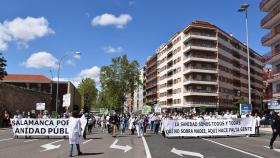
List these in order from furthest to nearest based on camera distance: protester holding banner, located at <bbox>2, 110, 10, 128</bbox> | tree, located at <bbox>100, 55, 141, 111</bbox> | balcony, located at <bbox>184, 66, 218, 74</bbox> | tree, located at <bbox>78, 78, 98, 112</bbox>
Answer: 1. tree, located at <bbox>78, 78, 98, 112</bbox>
2. tree, located at <bbox>100, 55, 141, 111</bbox>
3. balcony, located at <bbox>184, 66, 218, 74</bbox>
4. protester holding banner, located at <bbox>2, 110, 10, 128</bbox>

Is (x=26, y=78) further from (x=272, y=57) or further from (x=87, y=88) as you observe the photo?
(x=272, y=57)

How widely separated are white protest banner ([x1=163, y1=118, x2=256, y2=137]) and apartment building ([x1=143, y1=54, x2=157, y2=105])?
106 metres

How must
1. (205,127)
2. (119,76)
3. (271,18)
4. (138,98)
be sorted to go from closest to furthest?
(205,127)
(271,18)
(119,76)
(138,98)

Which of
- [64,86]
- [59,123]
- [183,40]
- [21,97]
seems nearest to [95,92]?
[64,86]

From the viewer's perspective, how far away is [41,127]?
26.0 metres

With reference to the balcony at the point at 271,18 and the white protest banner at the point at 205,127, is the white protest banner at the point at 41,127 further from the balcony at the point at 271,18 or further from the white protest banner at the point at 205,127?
the balcony at the point at 271,18

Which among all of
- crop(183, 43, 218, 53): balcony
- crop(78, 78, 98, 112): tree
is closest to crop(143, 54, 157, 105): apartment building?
crop(78, 78, 98, 112): tree

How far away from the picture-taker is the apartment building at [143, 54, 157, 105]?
457ft

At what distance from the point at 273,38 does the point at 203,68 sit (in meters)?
39.9

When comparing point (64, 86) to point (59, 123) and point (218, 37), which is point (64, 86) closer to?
point (218, 37)

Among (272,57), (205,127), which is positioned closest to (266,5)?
(272,57)

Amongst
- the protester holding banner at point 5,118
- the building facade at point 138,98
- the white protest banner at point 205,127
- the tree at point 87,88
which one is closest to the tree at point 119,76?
the tree at point 87,88


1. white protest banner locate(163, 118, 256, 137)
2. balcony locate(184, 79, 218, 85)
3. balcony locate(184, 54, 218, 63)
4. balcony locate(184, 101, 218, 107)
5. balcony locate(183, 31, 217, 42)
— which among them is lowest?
white protest banner locate(163, 118, 256, 137)

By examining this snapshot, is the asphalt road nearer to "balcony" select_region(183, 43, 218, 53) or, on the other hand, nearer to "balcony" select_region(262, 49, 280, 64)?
"balcony" select_region(262, 49, 280, 64)
